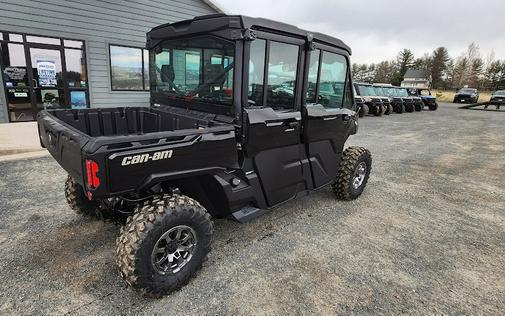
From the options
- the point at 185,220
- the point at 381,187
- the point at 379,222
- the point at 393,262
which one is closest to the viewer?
the point at 185,220

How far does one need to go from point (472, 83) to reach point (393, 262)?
8122 centimetres

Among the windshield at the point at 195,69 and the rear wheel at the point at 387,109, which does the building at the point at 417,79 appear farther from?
the windshield at the point at 195,69

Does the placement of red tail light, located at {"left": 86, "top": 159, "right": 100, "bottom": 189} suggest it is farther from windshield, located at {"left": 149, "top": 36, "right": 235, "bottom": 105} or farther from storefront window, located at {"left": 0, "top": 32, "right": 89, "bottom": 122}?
storefront window, located at {"left": 0, "top": 32, "right": 89, "bottom": 122}

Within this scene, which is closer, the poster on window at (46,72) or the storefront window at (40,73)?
the storefront window at (40,73)

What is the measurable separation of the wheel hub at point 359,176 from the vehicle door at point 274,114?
4.59 ft

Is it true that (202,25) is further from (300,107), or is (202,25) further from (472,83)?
(472,83)

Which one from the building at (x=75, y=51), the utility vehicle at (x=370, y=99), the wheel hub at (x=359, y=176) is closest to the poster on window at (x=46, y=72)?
the building at (x=75, y=51)

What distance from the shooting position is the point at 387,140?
1056cm

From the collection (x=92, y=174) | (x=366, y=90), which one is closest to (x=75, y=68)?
(x=92, y=174)

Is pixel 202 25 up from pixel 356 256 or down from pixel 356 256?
up

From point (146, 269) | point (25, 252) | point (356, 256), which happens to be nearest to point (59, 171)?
point (25, 252)

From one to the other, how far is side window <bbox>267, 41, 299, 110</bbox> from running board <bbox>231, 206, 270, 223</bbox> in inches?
43.7

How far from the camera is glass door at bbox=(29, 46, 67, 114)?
877cm

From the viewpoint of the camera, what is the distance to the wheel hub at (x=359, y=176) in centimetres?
472
